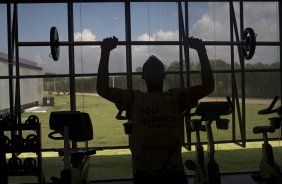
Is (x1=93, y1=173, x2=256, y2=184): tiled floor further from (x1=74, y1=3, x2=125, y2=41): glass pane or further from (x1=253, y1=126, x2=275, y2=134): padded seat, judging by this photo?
(x1=74, y1=3, x2=125, y2=41): glass pane

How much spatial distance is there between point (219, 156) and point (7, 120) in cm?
359

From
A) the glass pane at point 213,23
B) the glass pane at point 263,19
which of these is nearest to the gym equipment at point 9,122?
the glass pane at point 213,23

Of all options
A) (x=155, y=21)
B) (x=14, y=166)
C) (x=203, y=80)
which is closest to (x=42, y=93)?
(x=14, y=166)

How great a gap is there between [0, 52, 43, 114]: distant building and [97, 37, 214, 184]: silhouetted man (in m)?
4.16

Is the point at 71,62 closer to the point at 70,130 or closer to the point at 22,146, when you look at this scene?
the point at 22,146

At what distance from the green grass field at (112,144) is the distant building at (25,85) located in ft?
0.90

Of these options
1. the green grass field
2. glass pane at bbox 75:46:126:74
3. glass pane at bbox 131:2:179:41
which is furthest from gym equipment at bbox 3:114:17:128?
Result: glass pane at bbox 131:2:179:41

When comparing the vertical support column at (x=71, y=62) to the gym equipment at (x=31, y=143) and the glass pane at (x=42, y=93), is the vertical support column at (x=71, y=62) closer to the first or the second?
the glass pane at (x=42, y=93)

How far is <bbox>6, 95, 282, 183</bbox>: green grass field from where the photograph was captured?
18.2 feet

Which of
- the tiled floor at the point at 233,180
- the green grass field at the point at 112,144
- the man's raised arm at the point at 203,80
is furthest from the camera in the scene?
the green grass field at the point at 112,144

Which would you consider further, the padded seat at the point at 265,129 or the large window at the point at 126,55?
the large window at the point at 126,55

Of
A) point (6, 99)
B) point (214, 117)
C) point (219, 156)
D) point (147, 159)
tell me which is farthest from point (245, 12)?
point (147, 159)

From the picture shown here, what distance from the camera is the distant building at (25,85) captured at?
566 cm

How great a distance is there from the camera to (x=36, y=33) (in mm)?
5758
